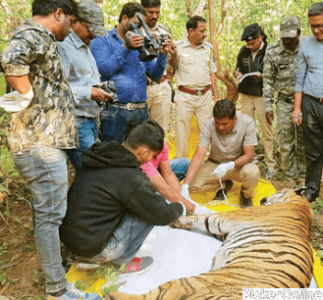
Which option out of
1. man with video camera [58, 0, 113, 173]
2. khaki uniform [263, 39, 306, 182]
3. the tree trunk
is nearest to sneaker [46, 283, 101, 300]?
man with video camera [58, 0, 113, 173]

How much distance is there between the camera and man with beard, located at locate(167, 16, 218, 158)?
188 inches

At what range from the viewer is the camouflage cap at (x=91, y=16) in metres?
3.04

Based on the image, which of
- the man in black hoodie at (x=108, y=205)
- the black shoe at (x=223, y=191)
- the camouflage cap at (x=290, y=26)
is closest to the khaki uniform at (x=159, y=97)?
the black shoe at (x=223, y=191)

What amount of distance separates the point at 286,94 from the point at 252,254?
261 cm

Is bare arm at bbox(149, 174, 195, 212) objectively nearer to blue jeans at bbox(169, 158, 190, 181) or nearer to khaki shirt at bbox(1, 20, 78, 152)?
blue jeans at bbox(169, 158, 190, 181)

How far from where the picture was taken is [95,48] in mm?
3844

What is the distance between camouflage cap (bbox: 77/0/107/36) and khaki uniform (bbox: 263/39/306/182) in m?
2.41

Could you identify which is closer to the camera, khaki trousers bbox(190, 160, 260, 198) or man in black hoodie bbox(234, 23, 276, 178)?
khaki trousers bbox(190, 160, 260, 198)

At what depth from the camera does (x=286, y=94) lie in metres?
4.69

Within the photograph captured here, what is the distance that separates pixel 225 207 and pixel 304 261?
160cm

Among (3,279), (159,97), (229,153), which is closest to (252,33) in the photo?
(159,97)

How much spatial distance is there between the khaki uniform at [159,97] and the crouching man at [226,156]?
76cm

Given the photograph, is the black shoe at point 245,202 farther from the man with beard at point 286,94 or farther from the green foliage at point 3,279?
the green foliage at point 3,279

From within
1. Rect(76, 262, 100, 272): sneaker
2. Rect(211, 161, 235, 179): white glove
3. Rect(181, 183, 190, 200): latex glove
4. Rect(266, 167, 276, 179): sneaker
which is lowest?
Rect(266, 167, 276, 179): sneaker
